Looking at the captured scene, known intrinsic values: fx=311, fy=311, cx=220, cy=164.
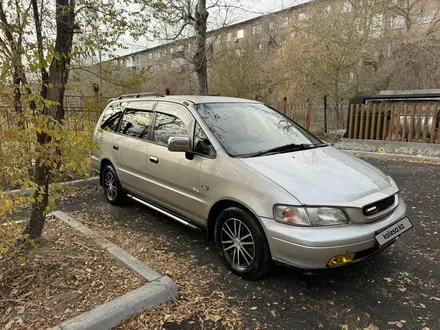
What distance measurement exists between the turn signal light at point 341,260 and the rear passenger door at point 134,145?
2.60 m

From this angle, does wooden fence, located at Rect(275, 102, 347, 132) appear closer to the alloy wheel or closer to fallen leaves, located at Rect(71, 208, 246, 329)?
fallen leaves, located at Rect(71, 208, 246, 329)

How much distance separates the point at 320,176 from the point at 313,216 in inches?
19.5

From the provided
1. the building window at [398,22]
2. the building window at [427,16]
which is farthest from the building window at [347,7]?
the building window at [427,16]

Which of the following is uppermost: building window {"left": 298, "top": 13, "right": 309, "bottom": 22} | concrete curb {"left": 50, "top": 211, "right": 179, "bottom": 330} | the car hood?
building window {"left": 298, "top": 13, "right": 309, "bottom": 22}

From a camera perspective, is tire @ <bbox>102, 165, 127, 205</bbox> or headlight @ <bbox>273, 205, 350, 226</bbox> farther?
tire @ <bbox>102, 165, 127, 205</bbox>

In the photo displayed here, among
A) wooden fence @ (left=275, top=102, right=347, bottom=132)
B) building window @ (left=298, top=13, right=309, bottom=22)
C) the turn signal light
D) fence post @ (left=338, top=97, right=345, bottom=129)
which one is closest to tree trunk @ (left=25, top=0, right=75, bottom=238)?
the turn signal light

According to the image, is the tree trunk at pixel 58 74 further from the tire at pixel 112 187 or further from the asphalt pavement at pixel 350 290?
the tire at pixel 112 187

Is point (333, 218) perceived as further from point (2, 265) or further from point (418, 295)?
point (2, 265)

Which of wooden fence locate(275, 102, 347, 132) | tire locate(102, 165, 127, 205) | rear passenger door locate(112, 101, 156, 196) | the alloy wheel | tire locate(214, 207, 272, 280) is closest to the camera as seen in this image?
tire locate(214, 207, 272, 280)

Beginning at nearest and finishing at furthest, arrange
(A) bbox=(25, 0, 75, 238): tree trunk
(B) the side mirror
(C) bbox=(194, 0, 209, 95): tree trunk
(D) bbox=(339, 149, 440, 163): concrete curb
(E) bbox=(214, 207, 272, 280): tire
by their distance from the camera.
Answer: (E) bbox=(214, 207, 272, 280): tire, (A) bbox=(25, 0, 75, 238): tree trunk, (B) the side mirror, (D) bbox=(339, 149, 440, 163): concrete curb, (C) bbox=(194, 0, 209, 95): tree trunk

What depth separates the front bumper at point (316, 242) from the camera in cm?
248

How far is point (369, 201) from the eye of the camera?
8.81 feet

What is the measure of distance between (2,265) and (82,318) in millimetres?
1123

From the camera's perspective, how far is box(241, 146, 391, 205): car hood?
8.72 feet
